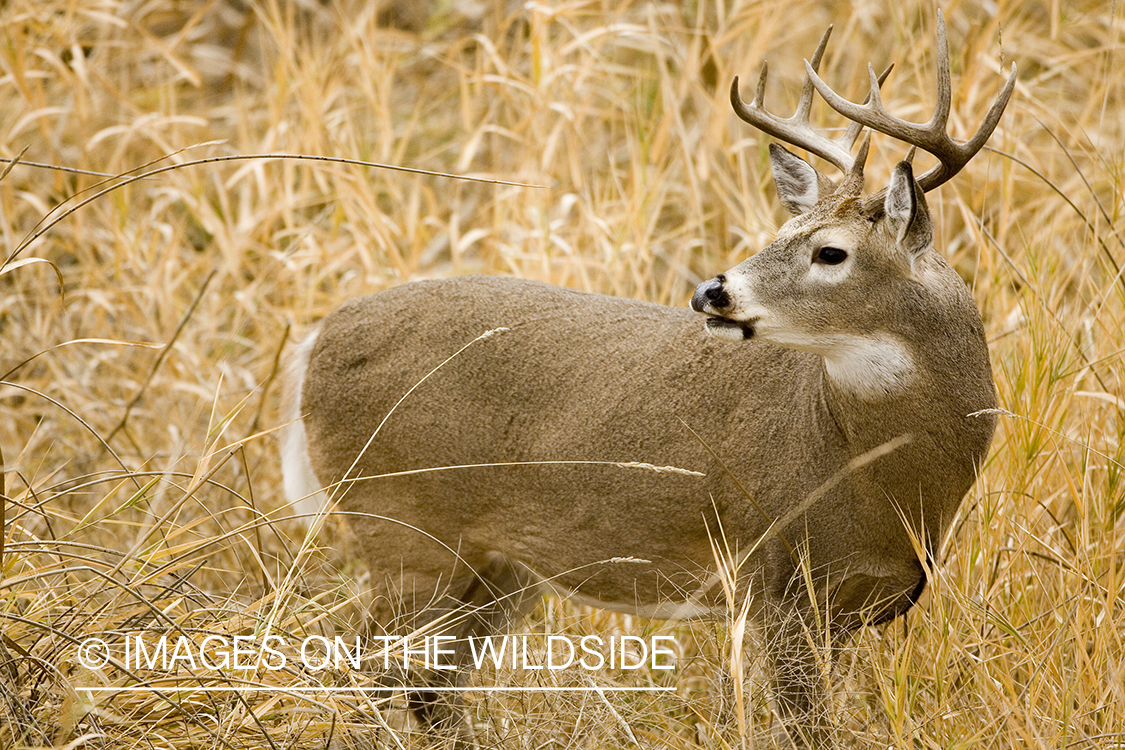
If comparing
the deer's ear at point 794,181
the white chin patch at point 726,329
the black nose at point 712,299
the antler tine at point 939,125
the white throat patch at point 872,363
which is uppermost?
the antler tine at point 939,125

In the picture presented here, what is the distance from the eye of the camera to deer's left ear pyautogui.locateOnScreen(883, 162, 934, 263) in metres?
2.79

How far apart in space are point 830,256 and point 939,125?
0.38 m

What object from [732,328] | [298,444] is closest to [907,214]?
[732,328]

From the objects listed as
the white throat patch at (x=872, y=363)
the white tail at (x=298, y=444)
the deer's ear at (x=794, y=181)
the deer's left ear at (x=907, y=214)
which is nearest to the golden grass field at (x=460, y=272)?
the white tail at (x=298, y=444)

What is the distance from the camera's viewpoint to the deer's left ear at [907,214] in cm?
279

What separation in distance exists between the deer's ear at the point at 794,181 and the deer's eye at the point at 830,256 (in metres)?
0.43

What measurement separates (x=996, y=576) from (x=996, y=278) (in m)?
1.40

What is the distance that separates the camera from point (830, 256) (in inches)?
115

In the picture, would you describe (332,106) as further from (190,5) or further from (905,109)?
(905,109)

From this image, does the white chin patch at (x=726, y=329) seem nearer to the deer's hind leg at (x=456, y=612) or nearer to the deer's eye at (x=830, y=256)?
the deer's eye at (x=830, y=256)

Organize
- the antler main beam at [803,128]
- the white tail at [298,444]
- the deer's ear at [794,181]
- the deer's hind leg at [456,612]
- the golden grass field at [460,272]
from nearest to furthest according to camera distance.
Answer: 1. the golden grass field at [460,272]
2. the antler main beam at [803,128]
3. the deer's ear at [794,181]
4. the deer's hind leg at [456,612]
5. the white tail at [298,444]

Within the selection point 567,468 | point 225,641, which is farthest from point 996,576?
point 225,641

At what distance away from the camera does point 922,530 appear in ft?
9.64

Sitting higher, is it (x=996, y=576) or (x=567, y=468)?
(x=567, y=468)
